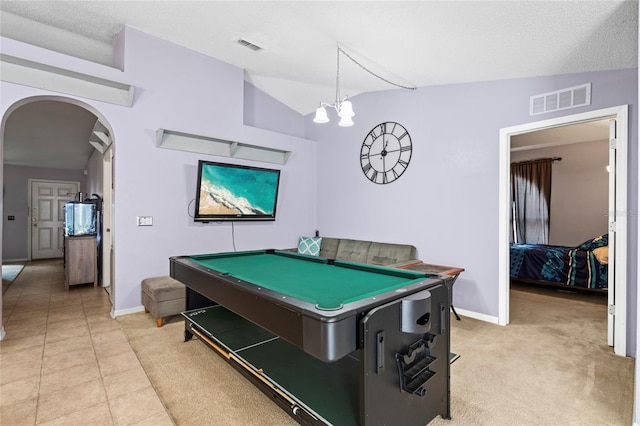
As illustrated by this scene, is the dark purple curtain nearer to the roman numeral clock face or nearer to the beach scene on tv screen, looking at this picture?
the roman numeral clock face

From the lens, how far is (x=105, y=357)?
8.46 ft

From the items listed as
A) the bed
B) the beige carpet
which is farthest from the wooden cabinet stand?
the bed

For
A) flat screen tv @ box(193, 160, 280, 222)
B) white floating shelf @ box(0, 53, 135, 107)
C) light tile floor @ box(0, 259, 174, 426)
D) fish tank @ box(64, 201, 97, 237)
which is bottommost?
light tile floor @ box(0, 259, 174, 426)

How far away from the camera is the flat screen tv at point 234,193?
4152mm

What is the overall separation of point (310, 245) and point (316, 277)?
119 inches

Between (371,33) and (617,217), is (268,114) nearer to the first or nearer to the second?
(371,33)

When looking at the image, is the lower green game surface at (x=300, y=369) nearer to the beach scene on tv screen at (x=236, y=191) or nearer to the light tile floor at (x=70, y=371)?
the light tile floor at (x=70, y=371)

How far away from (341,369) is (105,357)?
2.05 m

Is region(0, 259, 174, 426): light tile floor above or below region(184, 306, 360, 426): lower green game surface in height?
below

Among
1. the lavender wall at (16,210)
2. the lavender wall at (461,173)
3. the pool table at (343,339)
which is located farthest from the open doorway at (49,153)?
the lavender wall at (461,173)

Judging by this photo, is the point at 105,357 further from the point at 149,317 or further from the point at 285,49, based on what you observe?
the point at 285,49

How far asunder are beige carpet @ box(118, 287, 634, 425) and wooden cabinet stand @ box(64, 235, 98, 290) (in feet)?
6.76

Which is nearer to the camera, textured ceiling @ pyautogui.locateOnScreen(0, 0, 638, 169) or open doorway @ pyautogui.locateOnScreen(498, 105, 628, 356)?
textured ceiling @ pyautogui.locateOnScreen(0, 0, 638, 169)

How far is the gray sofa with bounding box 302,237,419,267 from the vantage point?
13.1 feet
